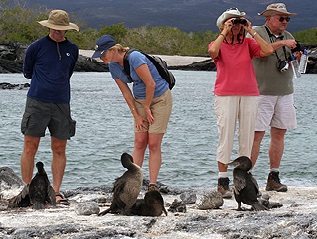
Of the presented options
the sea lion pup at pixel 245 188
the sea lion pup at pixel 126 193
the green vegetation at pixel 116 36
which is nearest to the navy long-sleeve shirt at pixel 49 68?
the sea lion pup at pixel 126 193

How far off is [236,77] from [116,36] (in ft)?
320

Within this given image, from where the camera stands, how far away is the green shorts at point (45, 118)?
7.04m

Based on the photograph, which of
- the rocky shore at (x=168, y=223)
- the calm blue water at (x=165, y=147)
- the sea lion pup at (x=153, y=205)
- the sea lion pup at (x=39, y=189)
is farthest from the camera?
the calm blue water at (x=165, y=147)

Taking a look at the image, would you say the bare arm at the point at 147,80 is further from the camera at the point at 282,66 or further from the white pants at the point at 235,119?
the camera at the point at 282,66

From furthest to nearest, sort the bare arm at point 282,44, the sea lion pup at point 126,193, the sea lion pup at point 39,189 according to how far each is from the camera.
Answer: the bare arm at point 282,44 < the sea lion pup at point 39,189 < the sea lion pup at point 126,193

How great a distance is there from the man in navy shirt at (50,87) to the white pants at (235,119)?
4.52ft

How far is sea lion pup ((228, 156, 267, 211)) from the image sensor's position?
6.29 metres

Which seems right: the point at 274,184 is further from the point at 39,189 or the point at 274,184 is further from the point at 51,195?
the point at 39,189

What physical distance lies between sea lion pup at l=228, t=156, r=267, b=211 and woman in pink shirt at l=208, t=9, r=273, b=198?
2.51 feet

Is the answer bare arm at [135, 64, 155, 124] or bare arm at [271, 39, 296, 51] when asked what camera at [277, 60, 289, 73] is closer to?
bare arm at [271, 39, 296, 51]

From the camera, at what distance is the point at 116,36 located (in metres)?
104

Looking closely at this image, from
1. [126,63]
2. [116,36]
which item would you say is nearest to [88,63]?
[116,36]

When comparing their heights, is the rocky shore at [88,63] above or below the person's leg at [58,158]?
below

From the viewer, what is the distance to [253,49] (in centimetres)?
719
